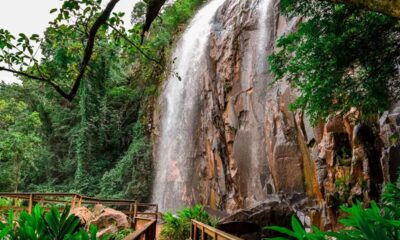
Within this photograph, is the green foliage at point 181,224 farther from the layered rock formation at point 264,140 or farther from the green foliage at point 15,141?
the green foliage at point 15,141

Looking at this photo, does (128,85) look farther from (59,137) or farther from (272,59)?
(272,59)

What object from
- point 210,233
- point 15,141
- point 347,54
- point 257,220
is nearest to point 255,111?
point 257,220

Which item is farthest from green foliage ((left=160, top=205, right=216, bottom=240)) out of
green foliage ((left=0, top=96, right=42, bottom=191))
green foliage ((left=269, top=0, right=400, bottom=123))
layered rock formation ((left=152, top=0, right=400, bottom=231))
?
green foliage ((left=0, top=96, right=42, bottom=191))

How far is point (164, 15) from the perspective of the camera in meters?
24.1

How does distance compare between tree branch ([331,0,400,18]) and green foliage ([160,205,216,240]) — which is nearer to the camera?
tree branch ([331,0,400,18])

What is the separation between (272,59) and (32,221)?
465 cm

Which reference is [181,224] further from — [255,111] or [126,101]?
[126,101]

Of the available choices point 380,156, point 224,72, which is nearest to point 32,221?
point 380,156

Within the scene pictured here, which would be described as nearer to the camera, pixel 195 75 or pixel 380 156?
pixel 380 156

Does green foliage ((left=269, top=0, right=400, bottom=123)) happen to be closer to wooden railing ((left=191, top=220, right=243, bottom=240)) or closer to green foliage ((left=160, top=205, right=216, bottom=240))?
wooden railing ((left=191, top=220, right=243, bottom=240))

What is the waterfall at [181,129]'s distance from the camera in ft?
57.8

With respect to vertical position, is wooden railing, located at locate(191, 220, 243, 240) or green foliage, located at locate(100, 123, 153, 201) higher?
green foliage, located at locate(100, 123, 153, 201)

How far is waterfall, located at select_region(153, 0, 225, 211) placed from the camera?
17.6 metres

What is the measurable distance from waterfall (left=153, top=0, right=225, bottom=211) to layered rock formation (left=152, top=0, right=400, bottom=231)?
0.41 metres
